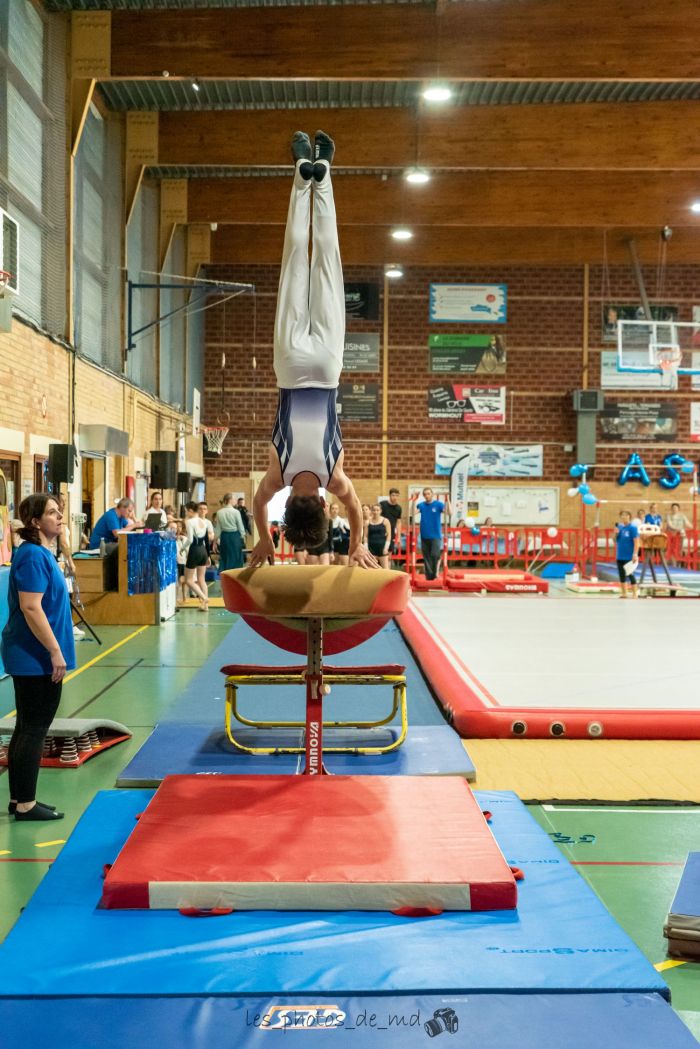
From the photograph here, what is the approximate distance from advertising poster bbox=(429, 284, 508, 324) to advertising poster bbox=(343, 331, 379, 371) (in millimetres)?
1458

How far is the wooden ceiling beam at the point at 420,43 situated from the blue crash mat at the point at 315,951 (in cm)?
892

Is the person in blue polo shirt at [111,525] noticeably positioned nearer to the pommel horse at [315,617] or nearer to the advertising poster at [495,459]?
the pommel horse at [315,617]

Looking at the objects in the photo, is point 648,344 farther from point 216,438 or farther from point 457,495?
point 216,438

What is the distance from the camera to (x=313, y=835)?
10.0ft

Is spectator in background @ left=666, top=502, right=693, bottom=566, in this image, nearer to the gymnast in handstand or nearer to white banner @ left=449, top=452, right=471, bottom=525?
white banner @ left=449, top=452, right=471, bottom=525

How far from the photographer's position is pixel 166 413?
53.3ft

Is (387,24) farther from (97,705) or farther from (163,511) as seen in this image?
(97,705)

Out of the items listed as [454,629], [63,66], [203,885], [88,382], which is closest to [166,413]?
[88,382]

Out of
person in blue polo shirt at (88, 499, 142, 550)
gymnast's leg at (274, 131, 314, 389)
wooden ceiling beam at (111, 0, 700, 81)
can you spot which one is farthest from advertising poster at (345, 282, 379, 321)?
gymnast's leg at (274, 131, 314, 389)

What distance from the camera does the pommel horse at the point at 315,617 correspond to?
3.51 meters

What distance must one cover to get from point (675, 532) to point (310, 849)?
16.3 meters

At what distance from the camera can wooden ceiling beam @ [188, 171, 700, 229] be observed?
14117 mm

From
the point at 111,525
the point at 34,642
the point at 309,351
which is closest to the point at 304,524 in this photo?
the point at 309,351

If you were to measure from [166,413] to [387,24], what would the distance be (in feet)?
28.6
